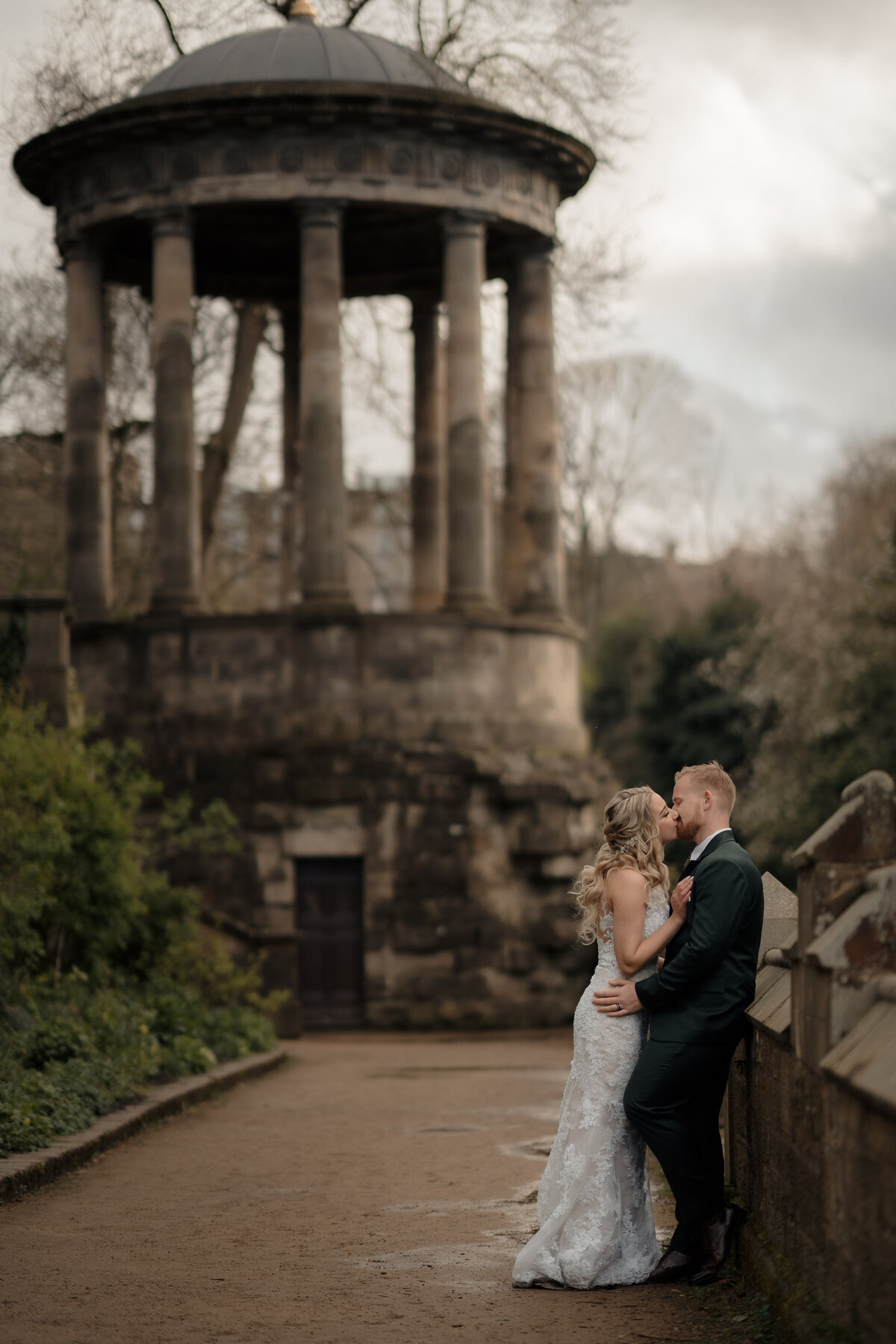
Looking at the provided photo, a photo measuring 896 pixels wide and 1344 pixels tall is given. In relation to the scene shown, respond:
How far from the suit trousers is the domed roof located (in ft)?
63.2

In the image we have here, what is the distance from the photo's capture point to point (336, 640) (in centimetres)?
2391

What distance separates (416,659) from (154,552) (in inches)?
148

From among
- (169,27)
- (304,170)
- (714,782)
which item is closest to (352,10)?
(169,27)

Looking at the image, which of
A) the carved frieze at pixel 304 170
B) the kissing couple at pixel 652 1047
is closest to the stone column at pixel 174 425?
the carved frieze at pixel 304 170

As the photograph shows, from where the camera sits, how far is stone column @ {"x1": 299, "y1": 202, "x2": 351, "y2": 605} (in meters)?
24.0

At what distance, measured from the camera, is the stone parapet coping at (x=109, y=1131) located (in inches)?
369

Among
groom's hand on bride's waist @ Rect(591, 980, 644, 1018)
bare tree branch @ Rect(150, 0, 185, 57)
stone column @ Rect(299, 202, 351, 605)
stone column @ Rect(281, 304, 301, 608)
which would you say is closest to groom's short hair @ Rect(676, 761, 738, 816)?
groom's hand on bride's waist @ Rect(591, 980, 644, 1018)

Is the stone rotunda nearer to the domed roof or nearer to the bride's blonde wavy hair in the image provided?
the domed roof

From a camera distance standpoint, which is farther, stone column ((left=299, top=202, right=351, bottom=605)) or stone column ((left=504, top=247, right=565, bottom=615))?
stone column ((left=504, top=247, right=565, bottom=615))

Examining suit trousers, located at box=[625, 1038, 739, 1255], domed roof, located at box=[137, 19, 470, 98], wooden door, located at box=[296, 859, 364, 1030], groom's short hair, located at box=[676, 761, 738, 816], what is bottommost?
wooden door, located at box=[296, 859, 364, 1030]

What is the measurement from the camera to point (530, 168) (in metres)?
25.5

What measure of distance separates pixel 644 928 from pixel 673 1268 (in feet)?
4.19

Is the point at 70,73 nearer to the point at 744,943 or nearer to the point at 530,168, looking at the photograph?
the point at 530,168

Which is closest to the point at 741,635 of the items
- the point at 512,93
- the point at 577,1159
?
the point at 512,93
